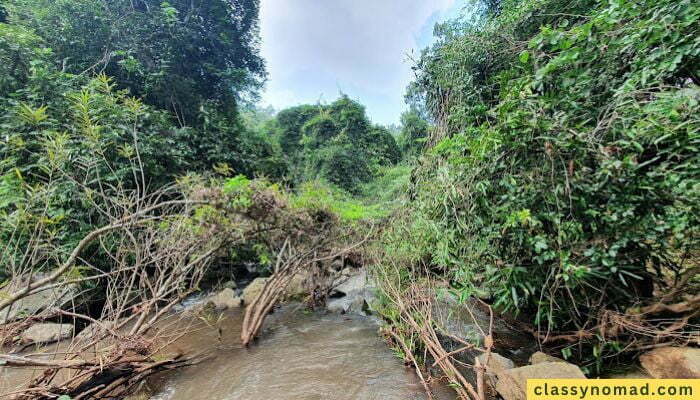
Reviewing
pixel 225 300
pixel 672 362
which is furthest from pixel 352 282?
pixel 672 362

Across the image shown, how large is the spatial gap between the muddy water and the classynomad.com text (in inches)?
39.2

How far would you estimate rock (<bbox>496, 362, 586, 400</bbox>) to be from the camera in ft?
8.46

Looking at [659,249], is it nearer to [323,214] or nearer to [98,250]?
[323,214]

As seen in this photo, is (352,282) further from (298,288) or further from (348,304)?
(298,288)

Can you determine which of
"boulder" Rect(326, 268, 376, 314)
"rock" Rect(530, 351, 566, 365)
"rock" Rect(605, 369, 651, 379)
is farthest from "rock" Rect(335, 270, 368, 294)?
"rock" Rect(605, 369, 651, 379)

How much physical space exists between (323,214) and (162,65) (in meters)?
8.84

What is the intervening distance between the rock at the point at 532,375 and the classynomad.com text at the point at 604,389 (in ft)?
0.14

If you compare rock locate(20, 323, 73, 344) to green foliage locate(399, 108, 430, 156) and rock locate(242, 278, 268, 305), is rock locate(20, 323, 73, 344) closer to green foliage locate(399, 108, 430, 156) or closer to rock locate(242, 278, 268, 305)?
rock locate(242, 278, 268, 305)

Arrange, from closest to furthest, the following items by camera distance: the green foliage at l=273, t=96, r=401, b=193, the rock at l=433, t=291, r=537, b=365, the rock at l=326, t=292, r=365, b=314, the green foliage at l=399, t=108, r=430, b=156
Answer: the rock at l=433, t=291, r=537, b=365 < the rock at l=326, t=292, r=365, b=314 < the green foliage at l=399, t=108, r=430, b=156 < the green foliage at l=273, t=96, r=401, b=193

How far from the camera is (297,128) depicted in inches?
721

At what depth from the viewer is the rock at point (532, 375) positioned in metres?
2.58

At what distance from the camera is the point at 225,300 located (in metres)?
6.80

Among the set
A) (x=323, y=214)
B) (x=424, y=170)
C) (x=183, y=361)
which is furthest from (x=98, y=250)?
(x=424, y=170)

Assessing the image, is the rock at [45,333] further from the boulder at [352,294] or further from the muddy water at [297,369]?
the boulder at [352,294]
